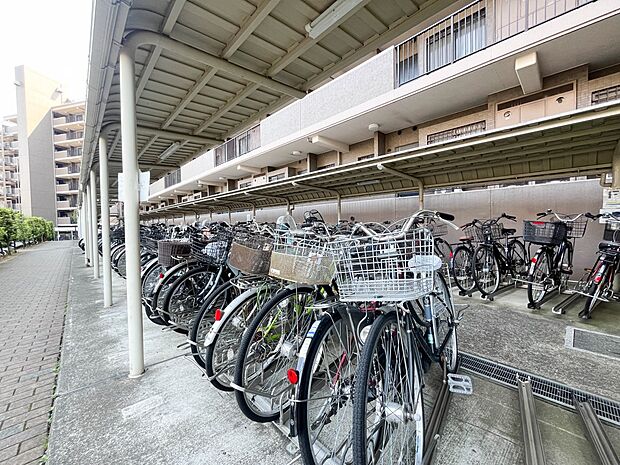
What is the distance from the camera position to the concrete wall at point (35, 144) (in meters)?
31.7

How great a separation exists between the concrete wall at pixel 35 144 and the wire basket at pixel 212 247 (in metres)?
41.5

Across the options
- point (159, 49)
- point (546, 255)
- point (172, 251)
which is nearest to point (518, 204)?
point (546, 255)

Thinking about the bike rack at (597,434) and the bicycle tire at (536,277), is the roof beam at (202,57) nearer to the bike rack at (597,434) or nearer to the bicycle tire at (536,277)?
the bike rack at (597,434)

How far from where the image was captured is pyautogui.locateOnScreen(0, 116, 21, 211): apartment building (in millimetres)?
36034

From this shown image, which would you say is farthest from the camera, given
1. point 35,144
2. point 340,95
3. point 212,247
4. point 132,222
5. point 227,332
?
point 35,144

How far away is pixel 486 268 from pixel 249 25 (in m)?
4.46

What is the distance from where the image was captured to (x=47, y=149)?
33.7 metres

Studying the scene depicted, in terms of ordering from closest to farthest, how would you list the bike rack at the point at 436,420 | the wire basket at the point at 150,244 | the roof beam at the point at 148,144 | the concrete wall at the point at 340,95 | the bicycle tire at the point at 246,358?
the bike rack at the point at 436,420
the bicycle tire at the point at 246,358
the roof beam at the point at 148,144
the wire basket at the point at 150,244
the concrete wall at the point at 340,95

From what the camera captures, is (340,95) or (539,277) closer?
(539,277)

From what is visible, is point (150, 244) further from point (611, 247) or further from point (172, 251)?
point (611, 247)

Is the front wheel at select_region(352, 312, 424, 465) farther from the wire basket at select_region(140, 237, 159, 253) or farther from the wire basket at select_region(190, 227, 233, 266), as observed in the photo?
the wire basket at select_region(140, 237, 159, 253)

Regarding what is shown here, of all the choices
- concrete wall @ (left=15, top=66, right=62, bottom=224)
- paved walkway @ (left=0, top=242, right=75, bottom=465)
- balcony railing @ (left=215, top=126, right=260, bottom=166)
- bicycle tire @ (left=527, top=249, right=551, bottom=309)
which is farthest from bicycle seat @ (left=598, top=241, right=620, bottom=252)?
concrete wall @ (left=15, top=66, right=62, bottom=224)

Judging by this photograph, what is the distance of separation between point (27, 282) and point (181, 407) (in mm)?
7377

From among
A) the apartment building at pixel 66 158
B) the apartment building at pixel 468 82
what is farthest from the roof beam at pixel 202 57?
the apartment building at pixel 66 158
